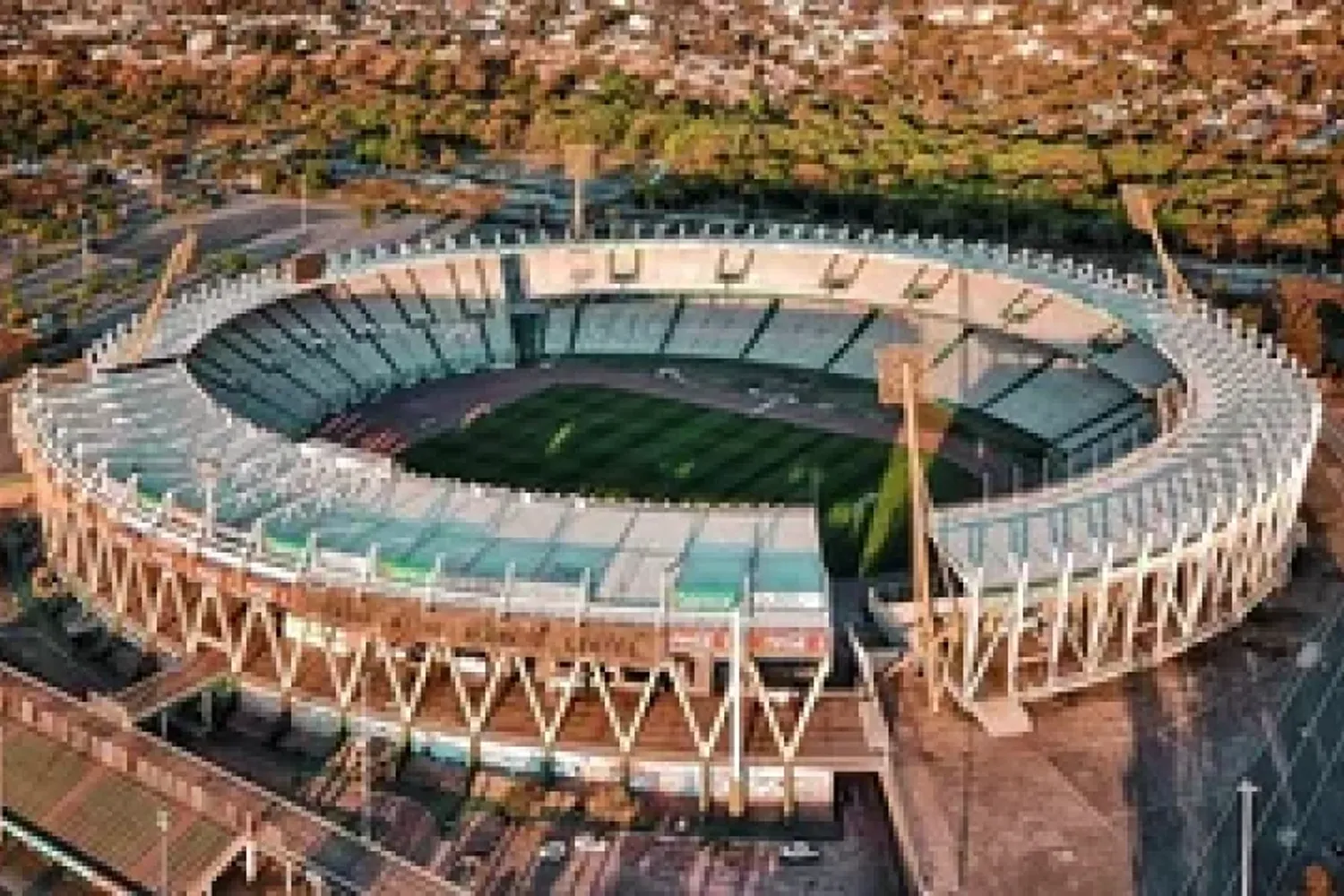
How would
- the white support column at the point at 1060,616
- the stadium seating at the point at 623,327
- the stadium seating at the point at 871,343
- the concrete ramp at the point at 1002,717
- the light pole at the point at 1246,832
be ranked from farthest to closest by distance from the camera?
the stadium seating at the point at 623,327
the stadium seating at the point at 871,343
the white support column at the point at 1060,616
the concrete ramp at the point at 1002,717
the light pole at the point at 1246,832

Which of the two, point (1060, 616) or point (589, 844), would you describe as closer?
point (589, 844)

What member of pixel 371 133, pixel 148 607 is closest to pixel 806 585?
pixel 148 607

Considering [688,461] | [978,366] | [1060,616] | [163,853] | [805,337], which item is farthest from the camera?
[805,337]

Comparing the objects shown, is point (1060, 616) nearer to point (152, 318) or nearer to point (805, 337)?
point (805, 337)

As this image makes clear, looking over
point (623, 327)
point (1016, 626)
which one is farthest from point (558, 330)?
point (1016, 626)

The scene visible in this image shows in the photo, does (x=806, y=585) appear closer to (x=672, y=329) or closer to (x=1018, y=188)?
(x=672, y=329)

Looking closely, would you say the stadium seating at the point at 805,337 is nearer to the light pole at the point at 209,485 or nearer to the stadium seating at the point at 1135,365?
the stadium seating at the point at 1135,365

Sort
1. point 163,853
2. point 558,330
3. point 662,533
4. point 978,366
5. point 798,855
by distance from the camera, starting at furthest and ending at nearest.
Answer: point 558,330
point 978,366
point 662,533
point 798,855
point 163,853

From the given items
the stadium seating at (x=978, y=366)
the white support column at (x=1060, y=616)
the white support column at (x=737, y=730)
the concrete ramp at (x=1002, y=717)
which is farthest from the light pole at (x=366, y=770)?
the stadium seating at (x=978, y=366)
